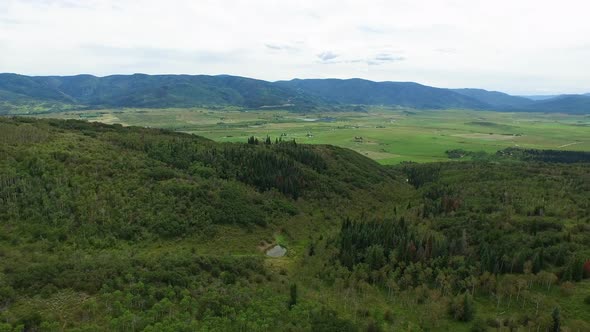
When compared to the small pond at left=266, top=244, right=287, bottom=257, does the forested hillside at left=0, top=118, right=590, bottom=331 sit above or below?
above

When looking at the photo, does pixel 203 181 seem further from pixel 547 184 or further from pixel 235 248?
pixel 547 184

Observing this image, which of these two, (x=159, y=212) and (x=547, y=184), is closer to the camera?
(x=159, y=212)

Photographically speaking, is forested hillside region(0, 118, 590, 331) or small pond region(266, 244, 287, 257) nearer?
forested hillside region(0, 118, 590, 331)

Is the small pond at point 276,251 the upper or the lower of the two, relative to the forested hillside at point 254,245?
lower

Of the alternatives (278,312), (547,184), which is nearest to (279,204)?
(278,312)

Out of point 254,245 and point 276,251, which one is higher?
point 254,245

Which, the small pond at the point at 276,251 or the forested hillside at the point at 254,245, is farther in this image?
the small pond at the point at 276,251

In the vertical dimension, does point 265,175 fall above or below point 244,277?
above

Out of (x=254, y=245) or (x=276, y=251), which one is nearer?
(x=276, y=251)
